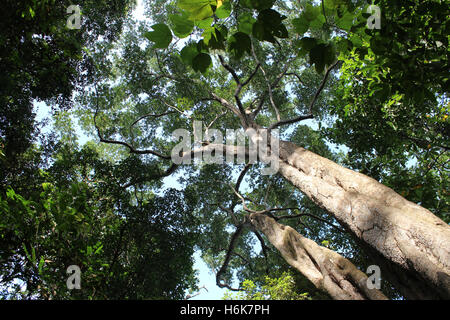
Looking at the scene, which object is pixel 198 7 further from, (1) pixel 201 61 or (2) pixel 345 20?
(2) pixel 345 20

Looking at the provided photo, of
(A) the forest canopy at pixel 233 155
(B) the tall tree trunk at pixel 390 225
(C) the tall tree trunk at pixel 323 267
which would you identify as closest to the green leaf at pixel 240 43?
(A) the forest canopy at pixel 233 155

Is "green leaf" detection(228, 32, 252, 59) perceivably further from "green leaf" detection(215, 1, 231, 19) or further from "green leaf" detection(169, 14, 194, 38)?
"green leaf" detection(169, 14, 194, 38)

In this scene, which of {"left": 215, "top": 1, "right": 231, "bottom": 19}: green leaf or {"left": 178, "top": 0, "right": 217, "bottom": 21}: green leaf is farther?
{"left": 215, "top": 1, "right": 231, "bottom": 19}: green leaf

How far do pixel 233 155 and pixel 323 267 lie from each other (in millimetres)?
3535

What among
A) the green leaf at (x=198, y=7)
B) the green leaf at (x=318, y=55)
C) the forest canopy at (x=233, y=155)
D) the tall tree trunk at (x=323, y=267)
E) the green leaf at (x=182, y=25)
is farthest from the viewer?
the tall tree trunk at (x=323, y=267)

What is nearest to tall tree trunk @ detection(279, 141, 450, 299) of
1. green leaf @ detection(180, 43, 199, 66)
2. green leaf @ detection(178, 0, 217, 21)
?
green leaf @ detection(180, 43, 199, 66)

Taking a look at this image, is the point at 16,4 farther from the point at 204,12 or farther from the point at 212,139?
the point at 212,139

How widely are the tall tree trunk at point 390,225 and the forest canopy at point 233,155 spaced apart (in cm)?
2

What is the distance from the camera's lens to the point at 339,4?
1.19m

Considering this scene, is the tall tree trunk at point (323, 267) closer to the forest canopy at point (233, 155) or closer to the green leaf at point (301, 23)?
the forest canopy at point (233, 155)

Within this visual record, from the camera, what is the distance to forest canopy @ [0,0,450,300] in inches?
84.7

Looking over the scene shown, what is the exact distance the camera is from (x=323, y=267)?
504 centimetres

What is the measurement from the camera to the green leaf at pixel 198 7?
0.91 m
